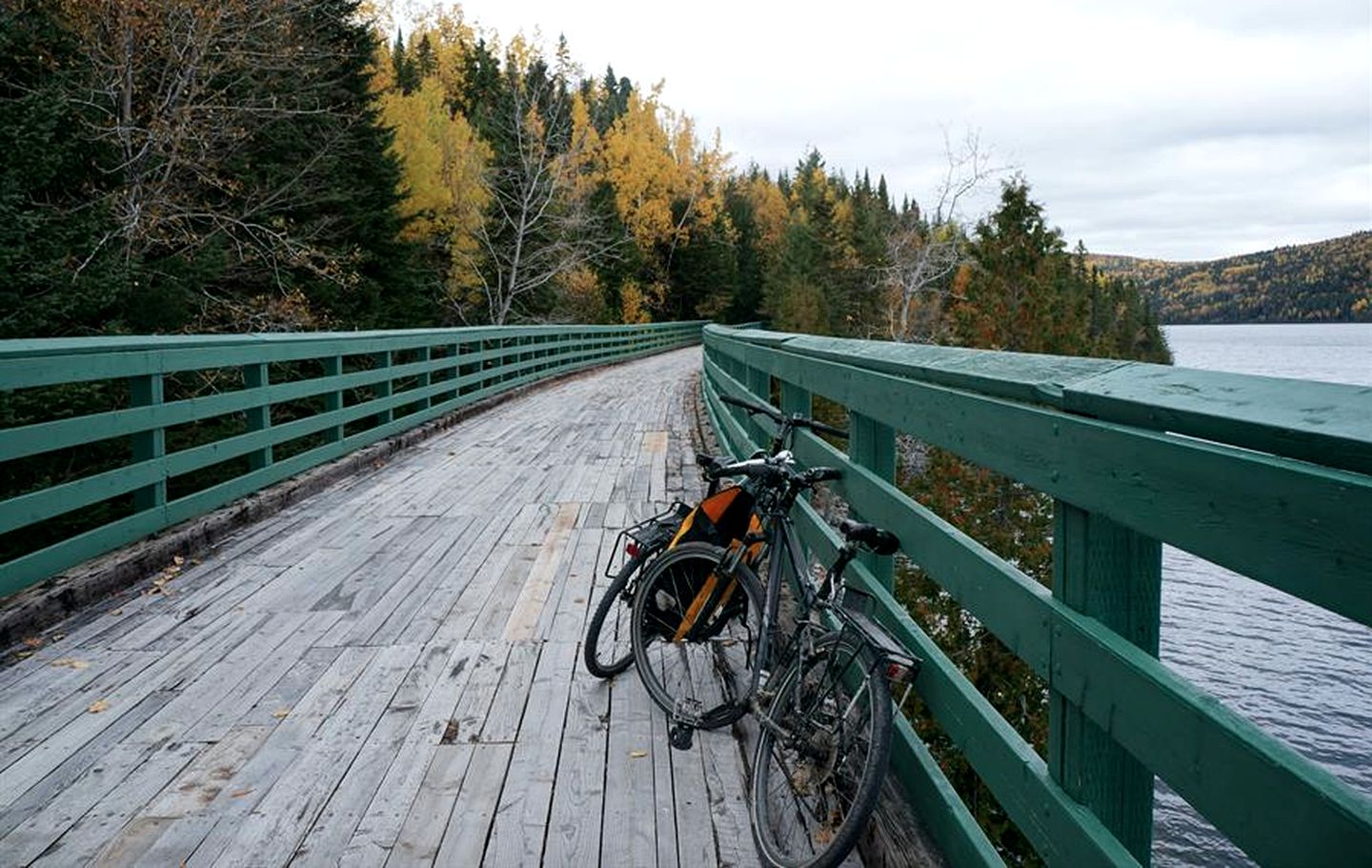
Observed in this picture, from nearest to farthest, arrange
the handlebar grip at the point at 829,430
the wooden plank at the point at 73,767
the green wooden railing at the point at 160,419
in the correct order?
the wooden plank at the point at 73,767, the handlebar grip at the point at 829,430, the green wooden railing at the point at 160,419

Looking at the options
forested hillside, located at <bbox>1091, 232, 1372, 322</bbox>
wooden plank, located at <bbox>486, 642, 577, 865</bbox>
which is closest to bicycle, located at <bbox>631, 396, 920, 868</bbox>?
wooden plank, located at <bbox>486, 642, 577, 865</bbox>

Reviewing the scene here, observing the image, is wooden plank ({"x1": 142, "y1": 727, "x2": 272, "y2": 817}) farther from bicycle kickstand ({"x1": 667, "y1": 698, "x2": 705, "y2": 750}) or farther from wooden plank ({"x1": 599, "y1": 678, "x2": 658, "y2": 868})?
bicycle kickstand ({"x1": 667, "y1": 698, "x2": 705, "y2": 750})

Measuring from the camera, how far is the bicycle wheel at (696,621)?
3.44m

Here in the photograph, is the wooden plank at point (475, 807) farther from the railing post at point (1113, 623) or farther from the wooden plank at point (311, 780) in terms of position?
the railing post at point (1113, 623)

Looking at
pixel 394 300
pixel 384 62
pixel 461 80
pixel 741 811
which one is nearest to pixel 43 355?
pixel 741 811

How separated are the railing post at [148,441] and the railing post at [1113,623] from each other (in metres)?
5.26

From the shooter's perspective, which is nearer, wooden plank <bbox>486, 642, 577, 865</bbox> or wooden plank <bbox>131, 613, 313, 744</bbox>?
wooden plank <bbox>486, 642, 577, 865</bbox>

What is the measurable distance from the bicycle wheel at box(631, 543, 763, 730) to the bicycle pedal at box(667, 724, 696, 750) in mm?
27

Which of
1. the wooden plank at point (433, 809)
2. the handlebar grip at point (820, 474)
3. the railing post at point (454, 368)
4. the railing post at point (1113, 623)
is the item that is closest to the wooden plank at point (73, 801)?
the wooden plank at point (433, 809)

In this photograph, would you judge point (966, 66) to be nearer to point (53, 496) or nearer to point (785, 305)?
point (785, 305)

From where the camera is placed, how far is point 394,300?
2652 cm

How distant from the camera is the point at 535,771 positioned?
314 centimetres

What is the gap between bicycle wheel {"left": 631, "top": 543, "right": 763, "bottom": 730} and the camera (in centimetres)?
344

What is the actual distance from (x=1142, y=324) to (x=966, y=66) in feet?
202
